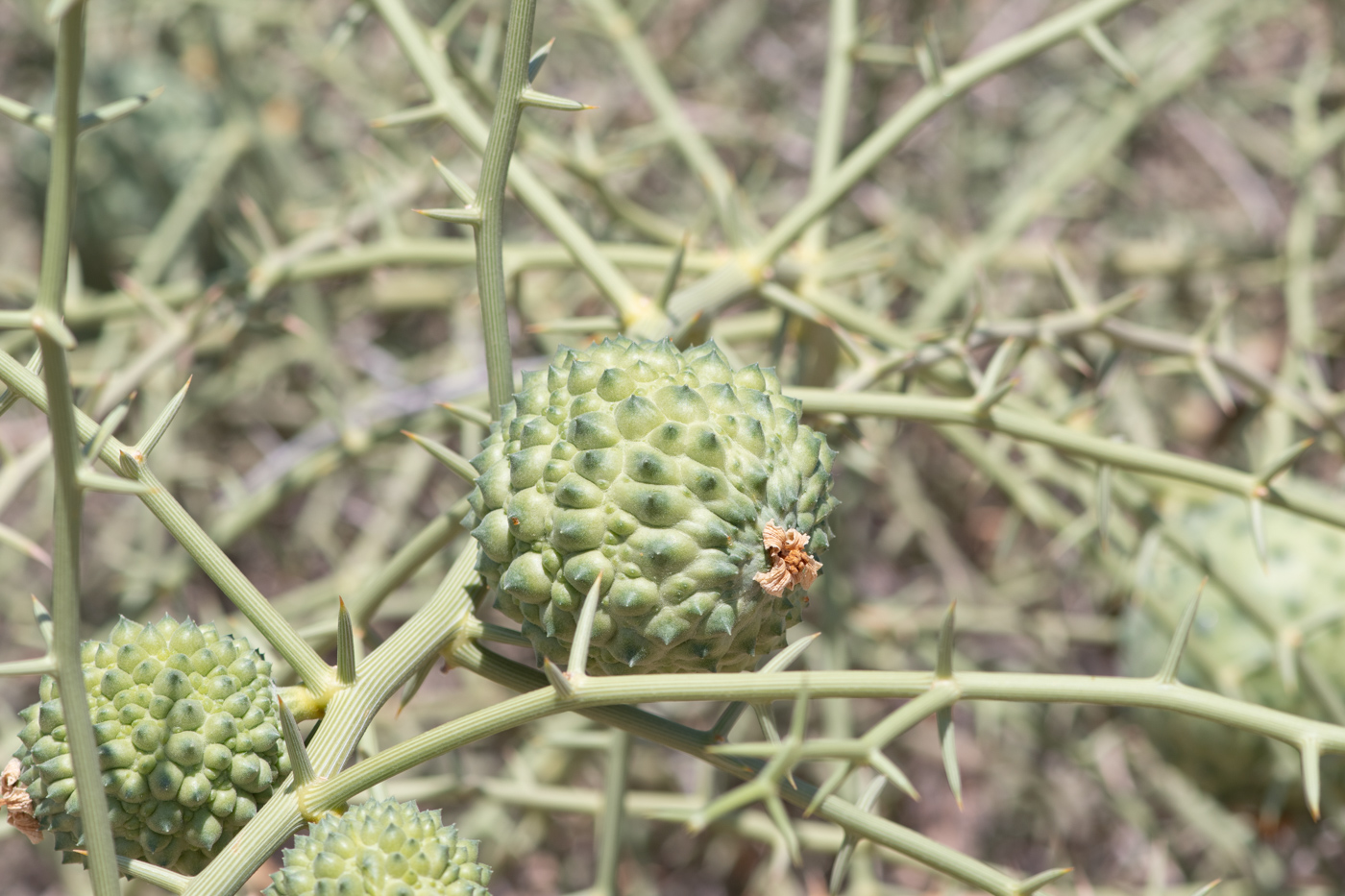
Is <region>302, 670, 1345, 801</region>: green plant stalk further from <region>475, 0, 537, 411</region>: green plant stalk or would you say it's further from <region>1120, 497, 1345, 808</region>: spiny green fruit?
<region>1120, 497, 1345, 808</region>: spiny green fruit

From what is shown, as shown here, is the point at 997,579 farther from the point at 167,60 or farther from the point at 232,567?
the point at 167,60

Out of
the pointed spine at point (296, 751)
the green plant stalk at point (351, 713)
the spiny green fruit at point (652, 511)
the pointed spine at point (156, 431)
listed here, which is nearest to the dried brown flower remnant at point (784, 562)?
the spiny green fruit at point (652, 511)

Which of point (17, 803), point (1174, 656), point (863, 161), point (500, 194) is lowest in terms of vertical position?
point (1174, 656)

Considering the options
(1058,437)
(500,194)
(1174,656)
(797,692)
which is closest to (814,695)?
(797,692)

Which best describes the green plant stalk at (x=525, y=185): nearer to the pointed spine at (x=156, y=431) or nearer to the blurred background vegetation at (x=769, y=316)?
the blurred background vegetation at (x=769, y=316)

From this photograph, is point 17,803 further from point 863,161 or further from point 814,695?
point 863,161

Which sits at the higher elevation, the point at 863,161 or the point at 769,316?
the point at 863,161

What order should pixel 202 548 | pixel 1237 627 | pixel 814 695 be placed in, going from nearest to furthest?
pixel 814 695 → pixel 202 548 → pixel 1237 627
